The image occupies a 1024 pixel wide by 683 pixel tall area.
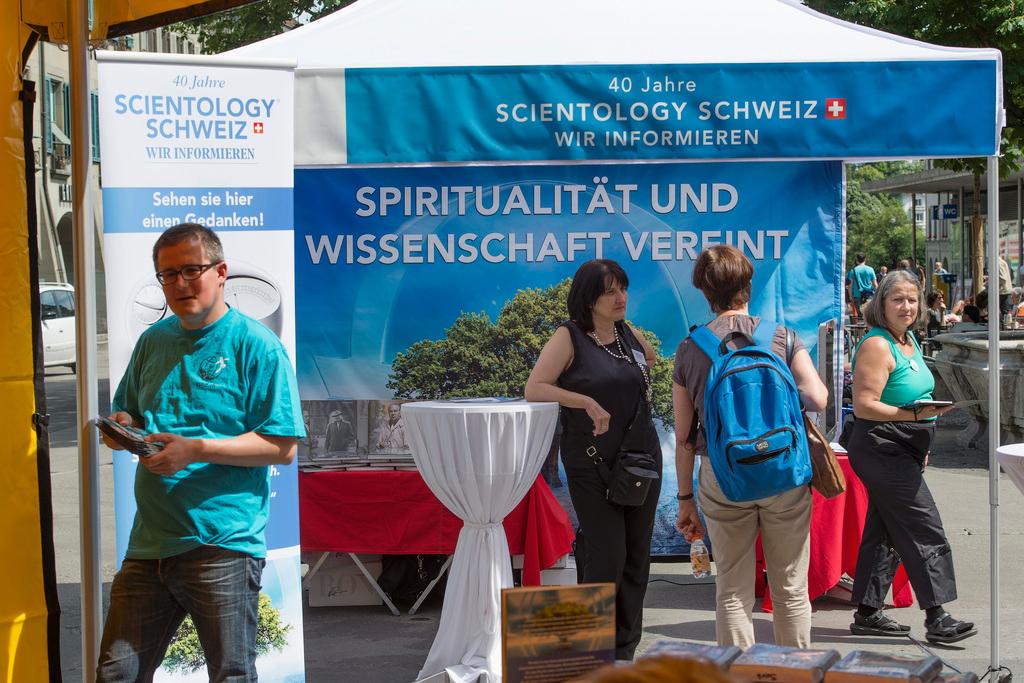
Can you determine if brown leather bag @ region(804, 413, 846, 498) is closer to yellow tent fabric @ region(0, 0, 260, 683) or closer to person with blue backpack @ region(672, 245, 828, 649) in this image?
person with blue backpack @ region(672, 245, 828, 649)

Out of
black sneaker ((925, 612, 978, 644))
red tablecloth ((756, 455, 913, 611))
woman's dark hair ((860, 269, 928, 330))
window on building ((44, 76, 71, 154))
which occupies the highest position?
window on building ((44, 76, 71, 154))

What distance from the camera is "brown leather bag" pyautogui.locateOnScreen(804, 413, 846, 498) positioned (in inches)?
157

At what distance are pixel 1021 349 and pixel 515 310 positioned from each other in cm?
627

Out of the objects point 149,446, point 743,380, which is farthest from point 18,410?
point 743,380

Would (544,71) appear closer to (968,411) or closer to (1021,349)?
(1021,349)

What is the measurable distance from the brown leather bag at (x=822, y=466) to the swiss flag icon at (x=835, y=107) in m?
1.56

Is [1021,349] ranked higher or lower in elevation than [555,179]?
lower

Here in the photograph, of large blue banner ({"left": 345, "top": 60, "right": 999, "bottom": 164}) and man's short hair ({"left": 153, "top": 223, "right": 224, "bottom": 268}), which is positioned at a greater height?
large blue banner ({"left": 345, "top": 60, "right": 999, "bottom": 164})

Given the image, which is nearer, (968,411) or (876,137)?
(876,137)

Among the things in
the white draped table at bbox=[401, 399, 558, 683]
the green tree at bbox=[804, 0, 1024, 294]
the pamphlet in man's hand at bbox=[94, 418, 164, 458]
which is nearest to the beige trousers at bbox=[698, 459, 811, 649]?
the white draped table at bbox=[401, 399, 558, 683]

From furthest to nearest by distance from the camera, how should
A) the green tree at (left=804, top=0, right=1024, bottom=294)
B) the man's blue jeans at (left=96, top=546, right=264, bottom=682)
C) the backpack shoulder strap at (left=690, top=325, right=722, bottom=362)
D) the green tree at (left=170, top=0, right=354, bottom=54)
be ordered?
the green tree at (left=170, top=0, right=354, bottom=54), the green tree at (left=804, top=0, right=1024, bottom=294), the backpack shoulder strap at (left=690, top=325, right=722, bottom=362), the man's blue jeans at (left=96, top=546, right=264, bottom=682)

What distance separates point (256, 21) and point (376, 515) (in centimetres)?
1528

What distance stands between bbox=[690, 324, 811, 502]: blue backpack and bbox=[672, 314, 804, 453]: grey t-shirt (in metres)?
0.12

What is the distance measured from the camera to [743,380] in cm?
386
